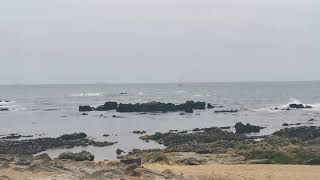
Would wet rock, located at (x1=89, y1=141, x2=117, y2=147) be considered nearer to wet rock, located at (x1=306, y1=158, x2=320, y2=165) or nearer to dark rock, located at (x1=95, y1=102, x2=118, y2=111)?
wet rock, located at (x1=306, y1=158, x2=320, y2=165)

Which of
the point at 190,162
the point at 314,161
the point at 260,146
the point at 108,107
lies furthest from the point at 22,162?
the point at 108,107

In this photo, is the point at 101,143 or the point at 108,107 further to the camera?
the point at 108,107

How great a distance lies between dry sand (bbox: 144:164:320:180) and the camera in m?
20.1

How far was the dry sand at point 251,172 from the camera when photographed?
66.0ft

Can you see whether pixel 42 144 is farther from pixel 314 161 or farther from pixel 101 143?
pixel 314 161

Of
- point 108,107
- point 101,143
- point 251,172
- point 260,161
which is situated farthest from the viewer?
point 108,107

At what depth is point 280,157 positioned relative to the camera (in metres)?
25.8

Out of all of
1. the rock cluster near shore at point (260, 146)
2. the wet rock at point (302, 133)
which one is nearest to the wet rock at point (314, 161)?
the rock cluster near shore at point (260, 146)

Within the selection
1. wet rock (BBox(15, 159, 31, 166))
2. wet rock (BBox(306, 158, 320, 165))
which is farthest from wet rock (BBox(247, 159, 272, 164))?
wet rock (BBox(15, 159, 31, 166))

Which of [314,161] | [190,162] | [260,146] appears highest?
[260,146]

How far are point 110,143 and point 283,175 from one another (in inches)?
889

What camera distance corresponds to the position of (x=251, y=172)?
21.3m

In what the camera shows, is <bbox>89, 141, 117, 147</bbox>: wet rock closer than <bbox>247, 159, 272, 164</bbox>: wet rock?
No

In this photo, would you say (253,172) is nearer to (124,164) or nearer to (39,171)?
(124,164)
